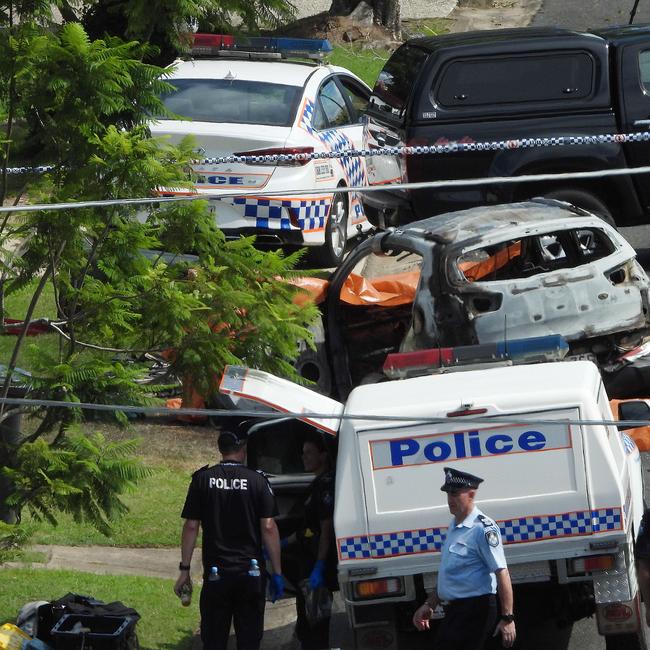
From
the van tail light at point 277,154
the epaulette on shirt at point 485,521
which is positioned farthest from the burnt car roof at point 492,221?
the epaulette on shirt at point 485,521

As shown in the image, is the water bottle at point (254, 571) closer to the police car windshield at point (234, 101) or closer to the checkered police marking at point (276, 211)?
the checkered police marking at point (276, 211)

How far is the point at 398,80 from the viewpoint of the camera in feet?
41.5

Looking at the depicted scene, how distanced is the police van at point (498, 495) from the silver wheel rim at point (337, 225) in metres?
6.40

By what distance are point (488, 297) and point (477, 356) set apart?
7.08ft

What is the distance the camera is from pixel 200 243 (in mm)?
7309

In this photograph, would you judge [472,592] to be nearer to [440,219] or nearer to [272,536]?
[272,536]

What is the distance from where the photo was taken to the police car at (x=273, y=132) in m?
11.9

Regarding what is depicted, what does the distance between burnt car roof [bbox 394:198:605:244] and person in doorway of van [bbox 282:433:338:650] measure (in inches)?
103

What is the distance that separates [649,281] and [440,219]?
169 centimetres

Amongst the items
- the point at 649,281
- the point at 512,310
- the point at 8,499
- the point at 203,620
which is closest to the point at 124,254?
the point at 8,499

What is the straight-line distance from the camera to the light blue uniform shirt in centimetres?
589

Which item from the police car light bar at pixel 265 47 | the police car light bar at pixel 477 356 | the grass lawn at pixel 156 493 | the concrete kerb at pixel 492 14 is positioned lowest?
the concrete kerb at pixel 492 14

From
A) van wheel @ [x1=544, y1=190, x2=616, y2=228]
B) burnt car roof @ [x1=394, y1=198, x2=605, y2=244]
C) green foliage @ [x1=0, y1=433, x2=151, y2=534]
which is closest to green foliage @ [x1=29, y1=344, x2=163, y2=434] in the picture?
green foliage @ [x1=0, y1=433, x2=151, y2=534]

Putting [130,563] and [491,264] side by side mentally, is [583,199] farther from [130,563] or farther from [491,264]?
[130,563]
